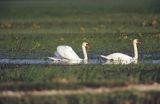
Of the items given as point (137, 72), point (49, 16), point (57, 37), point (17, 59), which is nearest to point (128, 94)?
point (137, 72)

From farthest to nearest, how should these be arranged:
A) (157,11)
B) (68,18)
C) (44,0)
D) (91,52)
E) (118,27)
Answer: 1. (44,0)
2. (157,11)
3. (68,18)
4. (118,27)
5. (91,52)

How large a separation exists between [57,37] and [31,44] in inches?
129

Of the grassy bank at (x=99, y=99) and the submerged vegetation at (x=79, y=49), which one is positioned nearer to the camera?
the grassy bank at (x=99, y=99)

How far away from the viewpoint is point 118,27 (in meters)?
39.0

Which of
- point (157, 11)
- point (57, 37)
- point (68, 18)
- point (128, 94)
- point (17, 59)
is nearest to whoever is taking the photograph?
point (128, 94)

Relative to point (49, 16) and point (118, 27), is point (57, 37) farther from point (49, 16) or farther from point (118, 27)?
point (49, 16)

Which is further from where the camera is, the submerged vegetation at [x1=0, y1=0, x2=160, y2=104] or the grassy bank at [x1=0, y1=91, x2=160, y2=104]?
the submerged vegetation at [x1=0, y1=0, x2=160, y2=104]

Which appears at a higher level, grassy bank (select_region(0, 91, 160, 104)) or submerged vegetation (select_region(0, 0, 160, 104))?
submerged vegetation (select_region(0, 0, 160, 104))

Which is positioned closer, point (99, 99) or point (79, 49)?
point (99, 99)

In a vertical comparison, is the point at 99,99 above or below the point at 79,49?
below

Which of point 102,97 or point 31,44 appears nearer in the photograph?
point 102,97

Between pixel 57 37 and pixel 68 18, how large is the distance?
558 inches

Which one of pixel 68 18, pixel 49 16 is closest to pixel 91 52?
pixel 68 18

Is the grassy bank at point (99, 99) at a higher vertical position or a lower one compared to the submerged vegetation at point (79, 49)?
lower
